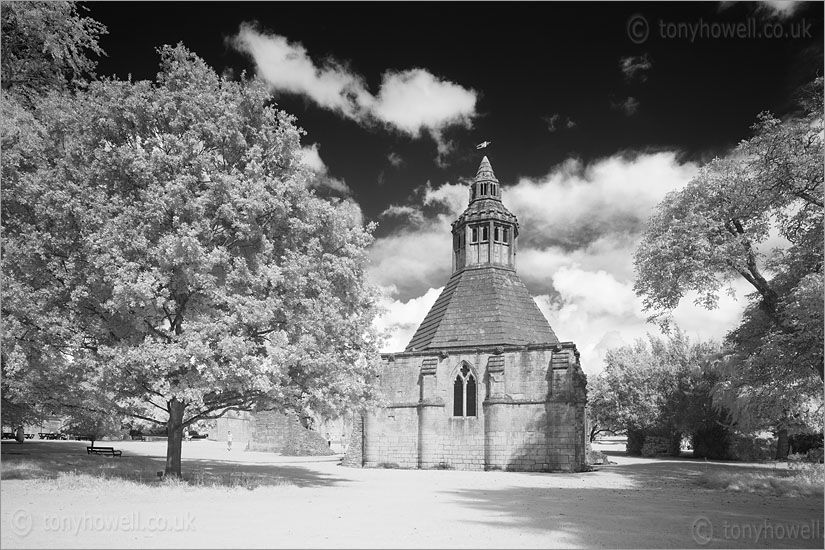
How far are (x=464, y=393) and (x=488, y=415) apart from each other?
5.87 feet

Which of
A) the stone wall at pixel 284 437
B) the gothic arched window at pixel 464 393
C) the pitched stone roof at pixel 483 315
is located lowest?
the stone wall at pixel 284 437

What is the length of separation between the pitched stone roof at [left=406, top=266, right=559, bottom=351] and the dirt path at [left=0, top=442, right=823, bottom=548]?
1400 cm

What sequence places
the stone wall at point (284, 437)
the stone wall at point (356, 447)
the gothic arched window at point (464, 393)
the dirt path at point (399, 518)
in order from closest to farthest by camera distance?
the dirt path at point (399, 518), the gothic arched window at point (464, 393), the stone wall at point (356, 447), the stone wall at point (284, 437)

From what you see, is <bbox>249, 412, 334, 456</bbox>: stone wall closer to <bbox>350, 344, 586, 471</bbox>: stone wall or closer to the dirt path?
<bbox>350, 344, 586, 471</bbox>: stone wall

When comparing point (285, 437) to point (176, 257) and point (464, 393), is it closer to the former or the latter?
point (464, 393)

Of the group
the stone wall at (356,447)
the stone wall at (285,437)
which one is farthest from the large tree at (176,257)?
the stone wall at (285,437)

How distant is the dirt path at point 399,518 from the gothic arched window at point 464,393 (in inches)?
451

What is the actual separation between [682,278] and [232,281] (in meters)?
16.5

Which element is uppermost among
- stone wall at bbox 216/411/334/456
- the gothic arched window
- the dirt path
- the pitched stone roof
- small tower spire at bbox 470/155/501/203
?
small tower spire at bbox 470/155/501/203

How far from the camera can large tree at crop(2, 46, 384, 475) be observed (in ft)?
53.5

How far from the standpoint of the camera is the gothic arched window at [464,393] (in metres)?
31.0

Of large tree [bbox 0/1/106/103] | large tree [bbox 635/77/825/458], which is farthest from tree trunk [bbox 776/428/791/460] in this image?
large tree [bbox 0/1/106/103]

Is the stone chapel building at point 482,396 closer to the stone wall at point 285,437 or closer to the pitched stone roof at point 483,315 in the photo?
the pitched stone roof at point 483,315

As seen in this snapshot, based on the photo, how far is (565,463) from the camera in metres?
28.5
